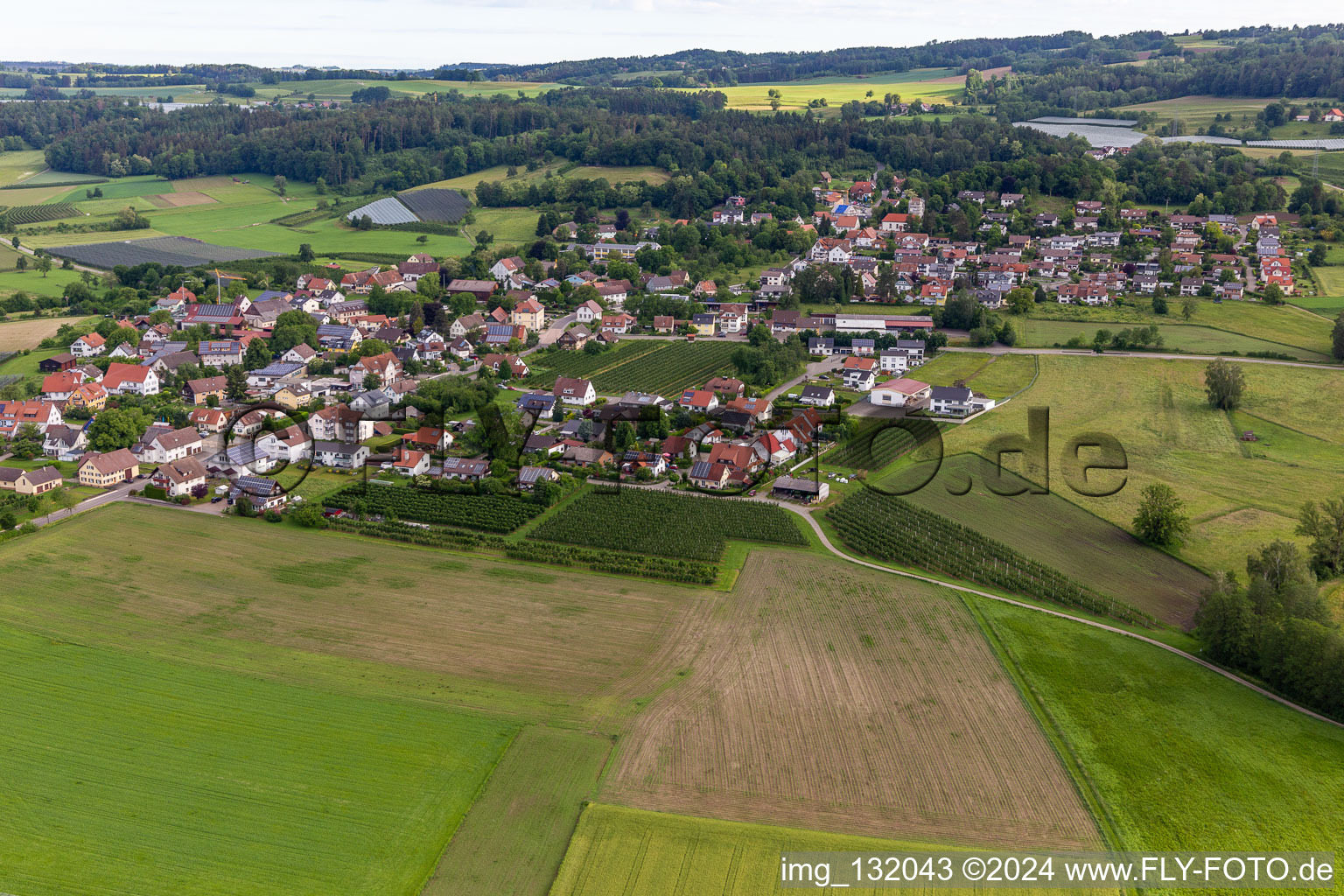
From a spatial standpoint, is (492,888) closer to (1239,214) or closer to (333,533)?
(333,533)

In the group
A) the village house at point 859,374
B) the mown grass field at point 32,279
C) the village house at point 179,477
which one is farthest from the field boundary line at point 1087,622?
the mown grass field at point 32,279

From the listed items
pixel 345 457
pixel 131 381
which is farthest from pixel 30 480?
pixel 131 381

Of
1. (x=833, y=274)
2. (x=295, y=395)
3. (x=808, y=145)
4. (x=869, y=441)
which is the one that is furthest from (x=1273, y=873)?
(x=808, y=145)

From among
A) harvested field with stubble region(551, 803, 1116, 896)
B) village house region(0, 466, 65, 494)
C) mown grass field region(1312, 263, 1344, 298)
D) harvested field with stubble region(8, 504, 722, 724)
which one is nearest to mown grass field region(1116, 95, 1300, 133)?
mown grass field region(1312, 263, 1344, 298)

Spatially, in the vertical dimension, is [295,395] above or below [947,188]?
below

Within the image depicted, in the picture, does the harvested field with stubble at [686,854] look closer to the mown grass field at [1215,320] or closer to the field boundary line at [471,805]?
the field boundary line at [471,805]

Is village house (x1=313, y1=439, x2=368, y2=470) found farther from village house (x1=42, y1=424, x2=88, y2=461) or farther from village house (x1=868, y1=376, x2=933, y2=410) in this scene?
village house (x1=868, y1=376, x2=933, y2=410)
